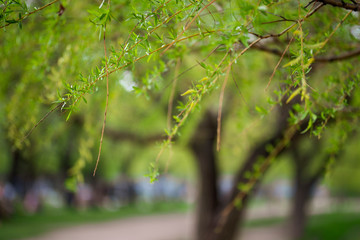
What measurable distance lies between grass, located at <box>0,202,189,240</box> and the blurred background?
0.18ft

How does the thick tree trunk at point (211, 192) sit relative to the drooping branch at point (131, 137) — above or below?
below

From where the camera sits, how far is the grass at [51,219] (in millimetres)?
9785

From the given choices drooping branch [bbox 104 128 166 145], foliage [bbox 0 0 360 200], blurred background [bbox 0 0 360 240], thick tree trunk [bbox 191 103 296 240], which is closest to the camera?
foliage [bbox 0 0 360 200]

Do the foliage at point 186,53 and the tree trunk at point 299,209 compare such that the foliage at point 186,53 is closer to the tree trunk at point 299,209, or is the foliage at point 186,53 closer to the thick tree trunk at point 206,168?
the thick tree trunk at point 206,168

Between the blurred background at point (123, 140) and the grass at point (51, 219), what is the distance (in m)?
0.05

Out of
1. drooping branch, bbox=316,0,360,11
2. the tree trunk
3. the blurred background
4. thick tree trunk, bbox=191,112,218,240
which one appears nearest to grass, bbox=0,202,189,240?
the blurred background

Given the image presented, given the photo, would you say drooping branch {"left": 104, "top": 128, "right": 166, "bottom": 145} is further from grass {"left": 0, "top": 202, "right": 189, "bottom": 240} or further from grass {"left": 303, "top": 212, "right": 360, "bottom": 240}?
grass {"left": 303, "top": 212, "right": 360, "bottom": 240}

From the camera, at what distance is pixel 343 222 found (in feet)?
40.2

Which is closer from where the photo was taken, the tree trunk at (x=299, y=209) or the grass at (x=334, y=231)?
the tree trunk at (x=299, y=209)

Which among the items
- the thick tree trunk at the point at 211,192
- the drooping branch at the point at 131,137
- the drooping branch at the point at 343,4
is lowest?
the drooping branch at the point at 343,4

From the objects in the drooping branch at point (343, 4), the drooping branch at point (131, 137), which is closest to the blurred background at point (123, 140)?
the drooping branch at point (131, 137)

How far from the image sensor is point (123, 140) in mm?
6062

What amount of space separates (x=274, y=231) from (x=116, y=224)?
653 centimetres

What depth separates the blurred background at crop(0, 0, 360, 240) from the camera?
2.18 metres
